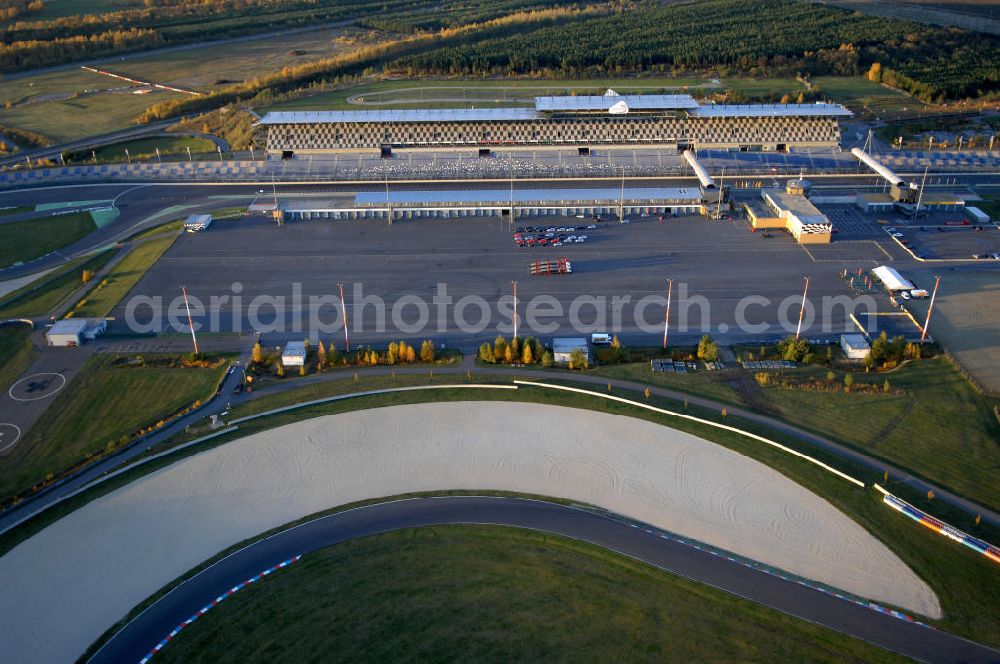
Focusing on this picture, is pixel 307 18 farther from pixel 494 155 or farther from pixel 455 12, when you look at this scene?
pixel 494 155

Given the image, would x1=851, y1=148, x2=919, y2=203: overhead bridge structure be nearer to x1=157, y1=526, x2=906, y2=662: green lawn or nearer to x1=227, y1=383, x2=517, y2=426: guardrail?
x1=227, y1=383, x2=517, y2=426: guardrail

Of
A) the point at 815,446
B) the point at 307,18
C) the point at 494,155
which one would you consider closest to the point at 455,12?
the point at 307,18

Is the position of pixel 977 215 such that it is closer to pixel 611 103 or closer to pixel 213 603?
pixel 611 103

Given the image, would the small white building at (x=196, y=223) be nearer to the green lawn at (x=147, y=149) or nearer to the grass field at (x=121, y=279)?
the grass field at (x=121, y=279)

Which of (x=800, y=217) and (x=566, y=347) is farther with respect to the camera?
(x=800, y=217)

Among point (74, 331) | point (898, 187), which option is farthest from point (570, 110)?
point (74, 331)

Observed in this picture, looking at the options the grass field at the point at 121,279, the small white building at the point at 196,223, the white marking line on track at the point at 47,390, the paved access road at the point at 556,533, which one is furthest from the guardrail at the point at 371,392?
the small white building at the point at 196,223

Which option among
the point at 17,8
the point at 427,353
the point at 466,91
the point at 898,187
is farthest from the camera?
the point at 17,8

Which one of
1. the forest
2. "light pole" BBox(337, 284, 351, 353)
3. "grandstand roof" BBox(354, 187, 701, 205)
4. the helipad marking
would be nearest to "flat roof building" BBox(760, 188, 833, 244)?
"grandstand roof" BBox(354, 187, 701, 205)

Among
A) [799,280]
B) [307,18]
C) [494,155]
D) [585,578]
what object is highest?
[307,18]
